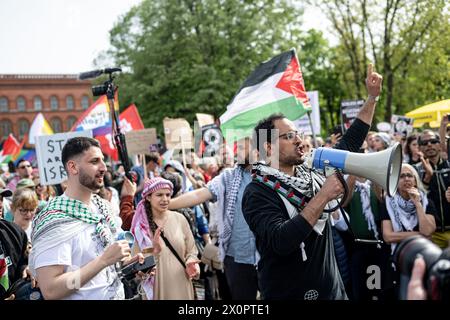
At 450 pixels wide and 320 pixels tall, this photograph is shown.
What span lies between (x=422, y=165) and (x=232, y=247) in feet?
9.19

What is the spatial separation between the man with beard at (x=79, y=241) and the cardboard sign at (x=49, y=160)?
354cm

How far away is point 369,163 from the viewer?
2.58 metres

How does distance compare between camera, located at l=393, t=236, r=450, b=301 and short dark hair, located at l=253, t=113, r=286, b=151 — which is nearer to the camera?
camera, located at l=393, t=236, r=450, b=301

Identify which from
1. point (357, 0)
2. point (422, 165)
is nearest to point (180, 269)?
point (422, 165)

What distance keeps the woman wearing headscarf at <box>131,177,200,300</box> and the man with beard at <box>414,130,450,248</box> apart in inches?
91.6

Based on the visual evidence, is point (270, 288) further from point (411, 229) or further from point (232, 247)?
point (411, 229)

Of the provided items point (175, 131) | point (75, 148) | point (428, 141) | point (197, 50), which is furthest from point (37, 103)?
point (75, 148)

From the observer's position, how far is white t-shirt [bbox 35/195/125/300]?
9.14 feet

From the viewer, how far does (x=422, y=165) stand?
6285 mm

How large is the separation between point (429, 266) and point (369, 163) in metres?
1.25

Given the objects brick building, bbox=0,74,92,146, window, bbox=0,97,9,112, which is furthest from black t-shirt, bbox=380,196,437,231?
window, bbox=0,97,9,112

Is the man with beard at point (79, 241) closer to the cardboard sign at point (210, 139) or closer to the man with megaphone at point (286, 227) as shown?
the man with megaphone at point (286, 227)

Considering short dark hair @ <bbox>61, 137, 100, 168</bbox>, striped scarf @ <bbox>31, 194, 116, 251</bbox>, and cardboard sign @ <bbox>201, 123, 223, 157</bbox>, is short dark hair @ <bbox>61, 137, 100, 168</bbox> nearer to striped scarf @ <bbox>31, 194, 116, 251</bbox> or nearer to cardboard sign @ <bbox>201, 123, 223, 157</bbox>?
striped scarf @ <bbox>31, 194, 116, 251</bbox>

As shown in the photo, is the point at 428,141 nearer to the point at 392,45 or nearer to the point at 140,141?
the point at 140,141
